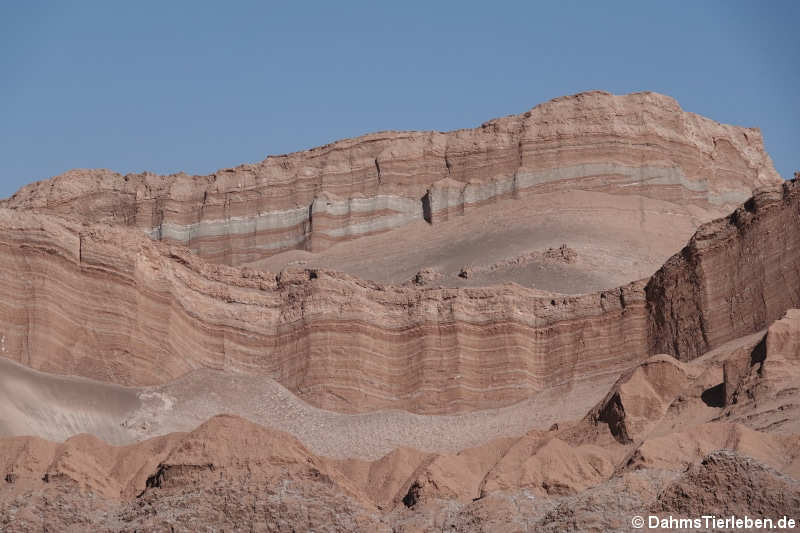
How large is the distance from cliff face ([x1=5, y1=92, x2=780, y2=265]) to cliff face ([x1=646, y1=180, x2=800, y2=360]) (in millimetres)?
35124

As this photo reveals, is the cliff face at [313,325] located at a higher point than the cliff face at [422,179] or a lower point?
lower

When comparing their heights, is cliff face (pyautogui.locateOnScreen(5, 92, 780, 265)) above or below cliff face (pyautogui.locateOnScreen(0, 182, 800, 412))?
above

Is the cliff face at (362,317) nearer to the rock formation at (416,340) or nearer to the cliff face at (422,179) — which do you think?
the rock formation at (416,340)

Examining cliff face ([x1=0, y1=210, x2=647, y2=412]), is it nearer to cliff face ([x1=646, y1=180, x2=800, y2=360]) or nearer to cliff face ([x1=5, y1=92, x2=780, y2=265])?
cliff face ([x1=646, y1=180, x2=800, y2=360])

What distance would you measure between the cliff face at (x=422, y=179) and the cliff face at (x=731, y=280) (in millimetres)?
35124

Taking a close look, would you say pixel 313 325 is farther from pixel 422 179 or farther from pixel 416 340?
pixel 422 179

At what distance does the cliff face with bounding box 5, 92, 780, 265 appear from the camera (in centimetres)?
8944

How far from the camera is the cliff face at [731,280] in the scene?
159 feet

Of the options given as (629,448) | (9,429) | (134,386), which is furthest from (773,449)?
(134,386)

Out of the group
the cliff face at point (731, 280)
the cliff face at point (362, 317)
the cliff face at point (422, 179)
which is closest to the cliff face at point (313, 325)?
the cliff face at point (362, 317)

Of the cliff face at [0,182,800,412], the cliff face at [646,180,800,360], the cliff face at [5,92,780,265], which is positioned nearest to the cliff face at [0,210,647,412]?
the cliff face at [0,182,800,412]

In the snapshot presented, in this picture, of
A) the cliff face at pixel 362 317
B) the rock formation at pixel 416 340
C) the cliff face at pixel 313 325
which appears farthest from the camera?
the cliff face at pixel 313 325

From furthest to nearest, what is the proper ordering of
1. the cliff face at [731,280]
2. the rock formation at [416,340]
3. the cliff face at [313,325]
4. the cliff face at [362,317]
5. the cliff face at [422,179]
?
the cliff face at [422,179] → the cliff face at [313,325] → the cliff face at [362,317] → the cliff face at [731,280] → the rock formation at [416,340]

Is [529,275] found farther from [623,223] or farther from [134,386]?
[134,386]
